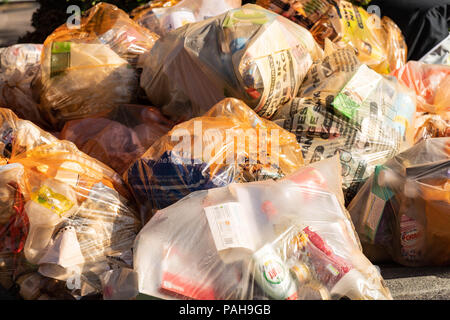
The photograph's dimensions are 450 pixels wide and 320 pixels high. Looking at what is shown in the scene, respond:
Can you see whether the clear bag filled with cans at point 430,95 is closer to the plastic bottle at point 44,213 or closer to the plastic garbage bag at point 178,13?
the plastic garbage bag at point 178,13

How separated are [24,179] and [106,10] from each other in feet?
4.79

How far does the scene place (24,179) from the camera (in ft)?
5.83

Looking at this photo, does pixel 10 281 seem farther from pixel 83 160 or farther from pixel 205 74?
pixel 205 74

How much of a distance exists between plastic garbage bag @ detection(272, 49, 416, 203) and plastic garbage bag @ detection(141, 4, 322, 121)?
0.11m

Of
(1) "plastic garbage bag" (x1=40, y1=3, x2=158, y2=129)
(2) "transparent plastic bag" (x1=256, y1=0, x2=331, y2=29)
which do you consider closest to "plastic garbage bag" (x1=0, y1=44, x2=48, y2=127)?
(1) "plastic garbage bag" (x1=40, y1=3, x2=158, y2=129)

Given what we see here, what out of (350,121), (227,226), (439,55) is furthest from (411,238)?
(439,55)

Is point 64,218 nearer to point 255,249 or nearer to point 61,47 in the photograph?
A: point 255,249

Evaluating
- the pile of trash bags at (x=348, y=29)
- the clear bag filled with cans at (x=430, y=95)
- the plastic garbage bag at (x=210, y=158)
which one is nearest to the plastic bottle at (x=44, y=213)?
the plastic garbage bag at (x=210, y=158)

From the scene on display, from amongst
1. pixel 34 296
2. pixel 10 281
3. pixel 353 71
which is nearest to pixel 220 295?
pixel 34 296

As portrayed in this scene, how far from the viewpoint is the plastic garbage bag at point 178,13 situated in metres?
2.90

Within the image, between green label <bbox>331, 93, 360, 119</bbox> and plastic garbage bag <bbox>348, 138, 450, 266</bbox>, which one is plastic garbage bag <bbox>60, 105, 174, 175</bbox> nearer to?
green label <bbox>331, 93, 360, 119</bbox>

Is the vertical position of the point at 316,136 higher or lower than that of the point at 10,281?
higher

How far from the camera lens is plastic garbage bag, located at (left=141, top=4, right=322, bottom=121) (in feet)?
6.70

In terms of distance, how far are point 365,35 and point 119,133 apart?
1628 mm
